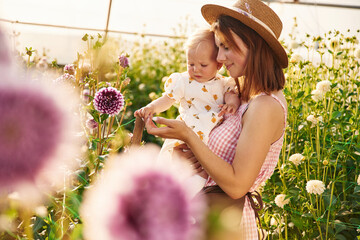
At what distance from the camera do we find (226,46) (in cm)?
158

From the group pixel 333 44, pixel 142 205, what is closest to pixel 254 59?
pixel 333 44

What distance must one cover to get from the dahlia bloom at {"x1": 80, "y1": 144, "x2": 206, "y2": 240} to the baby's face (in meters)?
1.65

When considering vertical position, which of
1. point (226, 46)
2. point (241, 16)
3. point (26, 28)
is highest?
point (241, 16)

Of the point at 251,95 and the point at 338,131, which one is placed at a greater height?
the point at 251,95

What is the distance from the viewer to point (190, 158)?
154cm

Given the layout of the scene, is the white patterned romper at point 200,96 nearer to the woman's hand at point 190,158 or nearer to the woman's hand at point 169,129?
the woman's hand at point 190,158

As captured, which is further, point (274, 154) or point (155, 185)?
point (274, 154)

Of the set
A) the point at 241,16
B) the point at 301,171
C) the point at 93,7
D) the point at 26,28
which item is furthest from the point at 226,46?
the point at 26,28

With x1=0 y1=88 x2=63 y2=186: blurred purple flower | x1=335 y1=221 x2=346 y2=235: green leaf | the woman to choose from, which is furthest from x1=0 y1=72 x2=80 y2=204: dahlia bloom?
x1=335 y1=221 x2=346 y2=235: green leaf

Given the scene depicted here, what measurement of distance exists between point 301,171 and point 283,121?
910mm

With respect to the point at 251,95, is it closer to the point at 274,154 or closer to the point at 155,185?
the point at 274,154

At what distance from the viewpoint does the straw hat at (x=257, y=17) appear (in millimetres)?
1561

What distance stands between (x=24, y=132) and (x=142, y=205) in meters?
0.04

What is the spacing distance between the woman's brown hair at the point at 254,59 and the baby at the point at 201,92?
16cm
